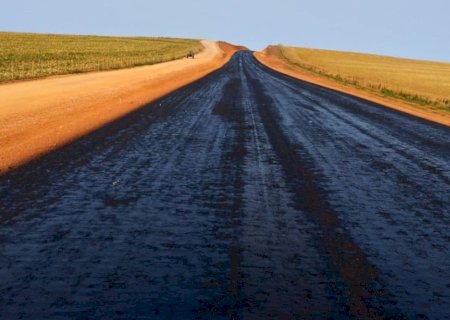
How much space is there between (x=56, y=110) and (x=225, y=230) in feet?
38.0

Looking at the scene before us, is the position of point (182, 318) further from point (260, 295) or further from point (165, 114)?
point (165, 114)

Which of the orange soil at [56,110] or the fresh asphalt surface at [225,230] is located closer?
the fresh asphalt surface at [225,230]

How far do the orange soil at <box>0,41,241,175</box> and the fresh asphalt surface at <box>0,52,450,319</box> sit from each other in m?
0.80

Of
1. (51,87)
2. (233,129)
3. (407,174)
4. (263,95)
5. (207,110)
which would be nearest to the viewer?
(407,174)

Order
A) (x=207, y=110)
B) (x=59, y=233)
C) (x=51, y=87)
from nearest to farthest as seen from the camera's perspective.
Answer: (x=59, y=233)
(x=207, y=110)
(x=51, y=87)

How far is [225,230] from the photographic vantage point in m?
5.52

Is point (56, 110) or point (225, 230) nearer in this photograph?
point (225, 230)

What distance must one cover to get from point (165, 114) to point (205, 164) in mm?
6443

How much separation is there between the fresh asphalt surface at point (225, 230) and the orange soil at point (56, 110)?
0.80 m

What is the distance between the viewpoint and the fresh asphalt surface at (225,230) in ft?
12.9

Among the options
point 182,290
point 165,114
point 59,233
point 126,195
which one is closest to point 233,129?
point 165,114

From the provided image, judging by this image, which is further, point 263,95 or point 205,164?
point 263,95

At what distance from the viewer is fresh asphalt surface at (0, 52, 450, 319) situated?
3930 millimetres

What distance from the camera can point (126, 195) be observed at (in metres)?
6.73
